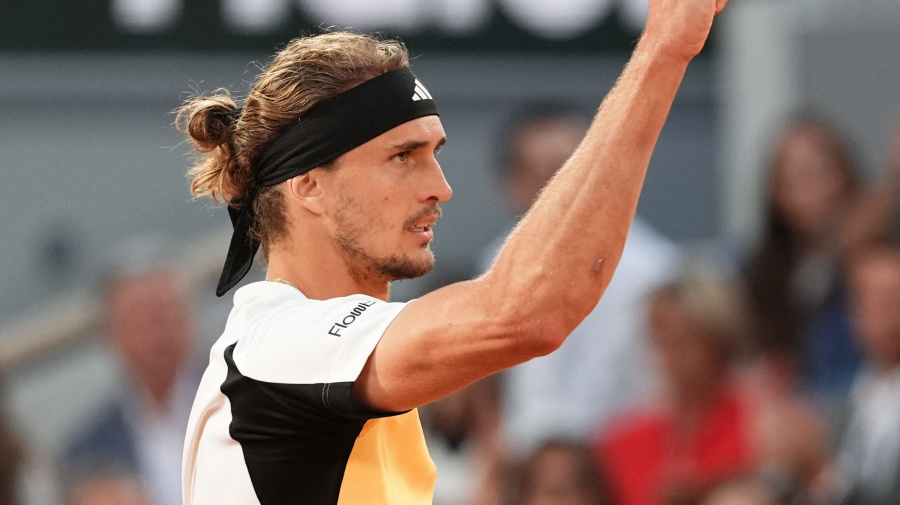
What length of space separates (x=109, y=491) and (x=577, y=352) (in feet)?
6.97

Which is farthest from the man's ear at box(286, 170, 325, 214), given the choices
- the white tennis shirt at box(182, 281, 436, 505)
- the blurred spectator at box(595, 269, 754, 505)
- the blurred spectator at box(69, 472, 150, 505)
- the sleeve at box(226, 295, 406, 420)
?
the blurred spectator at box(69, 472, 150, 505)

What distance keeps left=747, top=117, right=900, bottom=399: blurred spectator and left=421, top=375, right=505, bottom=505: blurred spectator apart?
1.29 m

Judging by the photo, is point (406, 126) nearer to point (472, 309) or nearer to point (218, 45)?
point (472, 309)

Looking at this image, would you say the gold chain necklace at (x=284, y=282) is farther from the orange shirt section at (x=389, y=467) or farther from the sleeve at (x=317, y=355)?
the orange shirt section at (x=389, y=467)

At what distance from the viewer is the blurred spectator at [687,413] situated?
5.57 m

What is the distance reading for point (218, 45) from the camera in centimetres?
798

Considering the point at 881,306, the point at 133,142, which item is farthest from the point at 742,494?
the point at 133,142

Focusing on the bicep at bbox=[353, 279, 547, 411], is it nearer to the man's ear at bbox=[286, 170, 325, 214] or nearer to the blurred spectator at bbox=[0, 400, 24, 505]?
the man's ear at bbox=[286, 170, 325, 214]

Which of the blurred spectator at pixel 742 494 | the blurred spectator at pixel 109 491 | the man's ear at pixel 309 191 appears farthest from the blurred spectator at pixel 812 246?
the man's ear at pixel 309 191

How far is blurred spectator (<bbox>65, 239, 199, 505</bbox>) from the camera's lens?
6.36 metres

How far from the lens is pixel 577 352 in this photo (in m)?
6.03

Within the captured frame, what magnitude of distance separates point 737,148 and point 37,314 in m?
4.29

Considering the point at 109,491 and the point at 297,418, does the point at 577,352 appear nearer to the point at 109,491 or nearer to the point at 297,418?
the point at 109,491

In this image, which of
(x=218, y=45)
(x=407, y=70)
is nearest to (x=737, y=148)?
(x=218, y=45)
